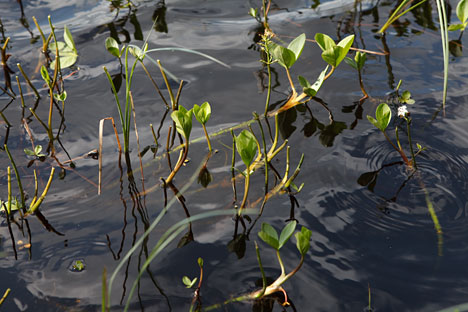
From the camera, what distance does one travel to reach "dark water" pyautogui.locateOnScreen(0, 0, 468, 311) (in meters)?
1.65

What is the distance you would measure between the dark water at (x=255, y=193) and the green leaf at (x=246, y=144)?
0.23 metres

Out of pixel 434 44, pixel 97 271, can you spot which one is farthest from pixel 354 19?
pixel 97 271

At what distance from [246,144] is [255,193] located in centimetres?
27

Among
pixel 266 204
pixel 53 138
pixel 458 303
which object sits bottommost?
pixel 458 303

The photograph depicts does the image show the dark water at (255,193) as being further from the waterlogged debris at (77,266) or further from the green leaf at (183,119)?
the green leaf at (183,119)

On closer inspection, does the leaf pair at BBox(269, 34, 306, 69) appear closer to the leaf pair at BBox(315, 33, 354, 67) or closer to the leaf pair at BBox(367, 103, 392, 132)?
the leaf pair at BBox(315, 33, 354, 67)

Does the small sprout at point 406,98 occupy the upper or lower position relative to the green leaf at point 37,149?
upper

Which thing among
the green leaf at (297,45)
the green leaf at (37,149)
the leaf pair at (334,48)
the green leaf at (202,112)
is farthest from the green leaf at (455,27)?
the green leaf at (37,149)

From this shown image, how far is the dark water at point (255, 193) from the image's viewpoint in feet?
5.41

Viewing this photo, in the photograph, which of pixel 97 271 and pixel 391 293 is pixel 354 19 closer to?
pixel 391 293

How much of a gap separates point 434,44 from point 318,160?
1.27 meters

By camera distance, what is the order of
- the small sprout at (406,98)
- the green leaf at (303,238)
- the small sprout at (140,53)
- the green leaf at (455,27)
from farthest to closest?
the green leaf at (455,27) < the small sprout at (406,98) < the small sprout at (140,53) < the green leaf at (303,238)

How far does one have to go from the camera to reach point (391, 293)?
1614 millimetres

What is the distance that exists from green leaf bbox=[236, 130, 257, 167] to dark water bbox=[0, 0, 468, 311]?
0.74 ft
